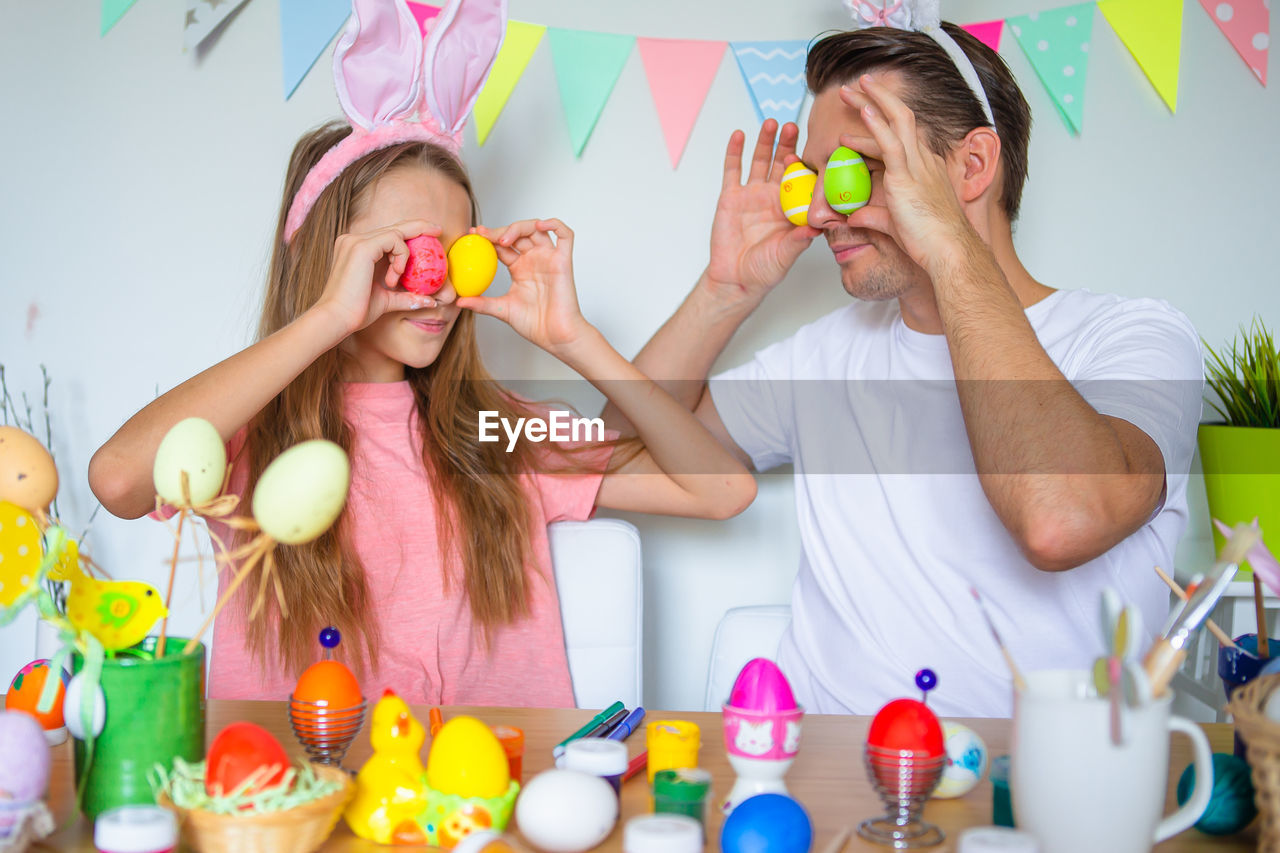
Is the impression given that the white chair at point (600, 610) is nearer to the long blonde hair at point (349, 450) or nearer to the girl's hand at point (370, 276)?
the long blonde hair at point (349, 450)

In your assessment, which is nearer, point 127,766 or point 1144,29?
point 127,766

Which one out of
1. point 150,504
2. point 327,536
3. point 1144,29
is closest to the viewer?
point 150,504

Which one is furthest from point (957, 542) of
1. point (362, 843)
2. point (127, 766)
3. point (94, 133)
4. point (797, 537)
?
point (94, 133)

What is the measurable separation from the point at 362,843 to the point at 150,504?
27.0 inches

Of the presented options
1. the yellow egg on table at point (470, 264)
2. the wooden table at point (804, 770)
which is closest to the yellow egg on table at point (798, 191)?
the yellow egg on table at point (470, 264)

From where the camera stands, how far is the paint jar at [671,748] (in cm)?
82

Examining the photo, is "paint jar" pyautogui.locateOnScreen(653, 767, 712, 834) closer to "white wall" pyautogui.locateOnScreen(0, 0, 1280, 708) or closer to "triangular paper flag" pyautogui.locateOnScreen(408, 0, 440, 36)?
"white wall" pyautogui.locateOnScreen(0, 0, 1280, 708)

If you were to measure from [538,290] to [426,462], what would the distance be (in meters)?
0.31

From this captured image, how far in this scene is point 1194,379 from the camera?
1.31m

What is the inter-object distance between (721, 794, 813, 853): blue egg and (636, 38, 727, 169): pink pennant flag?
1458 mm

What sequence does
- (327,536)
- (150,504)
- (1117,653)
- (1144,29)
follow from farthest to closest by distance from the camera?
1. (1144,29)
2. (327,536)
3. (150,504)
4. (1117,653)

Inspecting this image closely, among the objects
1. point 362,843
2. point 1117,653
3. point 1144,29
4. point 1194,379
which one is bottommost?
point 362,843

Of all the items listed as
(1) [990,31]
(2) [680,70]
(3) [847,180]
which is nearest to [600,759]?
(3) [847,180]

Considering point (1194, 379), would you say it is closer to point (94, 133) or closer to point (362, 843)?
point (362, 843)
